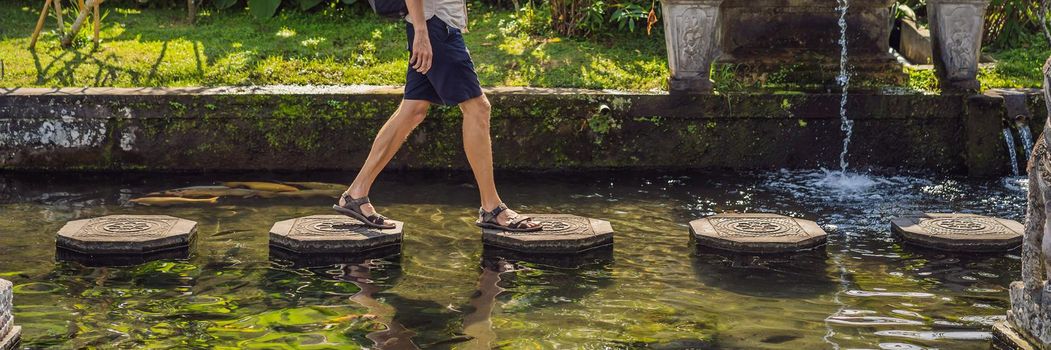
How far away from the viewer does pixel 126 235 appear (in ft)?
18.2

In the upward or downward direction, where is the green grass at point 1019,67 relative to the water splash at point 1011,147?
upward

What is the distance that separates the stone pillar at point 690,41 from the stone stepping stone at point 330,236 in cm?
232

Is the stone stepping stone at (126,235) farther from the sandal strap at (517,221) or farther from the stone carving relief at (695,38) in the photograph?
the stone carving relief at (695,38)

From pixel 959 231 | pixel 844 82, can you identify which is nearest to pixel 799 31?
pixel 844 82

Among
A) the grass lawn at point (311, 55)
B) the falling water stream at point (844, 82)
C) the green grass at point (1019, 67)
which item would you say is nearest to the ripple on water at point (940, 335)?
the falling water stream at point (844, 82)

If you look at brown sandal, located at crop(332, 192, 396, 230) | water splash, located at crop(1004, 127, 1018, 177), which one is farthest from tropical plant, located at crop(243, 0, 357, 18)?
water splash, located at crop(1004, 127, 1018, 177)

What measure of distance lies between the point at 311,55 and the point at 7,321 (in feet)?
16.0

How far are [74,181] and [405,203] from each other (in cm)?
192

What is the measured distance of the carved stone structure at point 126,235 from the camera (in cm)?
543

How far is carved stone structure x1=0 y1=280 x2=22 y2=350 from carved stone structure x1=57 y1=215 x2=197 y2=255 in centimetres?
126

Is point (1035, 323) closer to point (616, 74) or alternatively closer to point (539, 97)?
point (539, 97)

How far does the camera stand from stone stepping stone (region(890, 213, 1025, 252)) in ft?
18.3

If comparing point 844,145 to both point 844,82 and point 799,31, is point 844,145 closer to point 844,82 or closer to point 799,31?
point 844,82

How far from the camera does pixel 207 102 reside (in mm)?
7328
